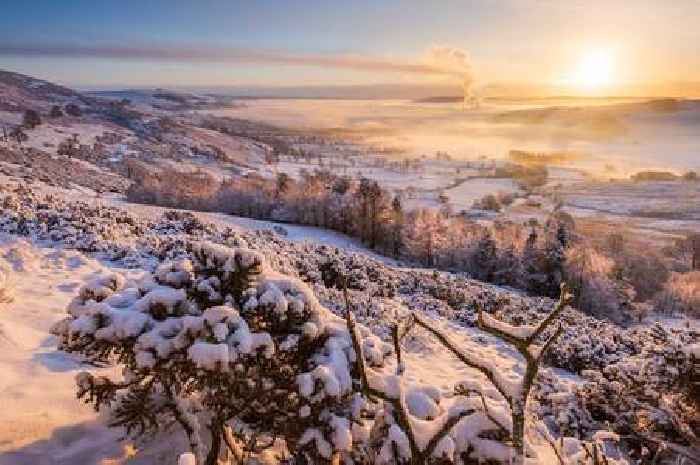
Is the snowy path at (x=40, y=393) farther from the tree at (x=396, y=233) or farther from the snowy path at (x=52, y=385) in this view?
the tree at (x=396, y=233)

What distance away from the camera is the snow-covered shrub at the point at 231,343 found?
557 cm

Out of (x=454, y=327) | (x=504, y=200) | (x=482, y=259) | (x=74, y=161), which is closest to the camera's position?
(x=454, y=327)

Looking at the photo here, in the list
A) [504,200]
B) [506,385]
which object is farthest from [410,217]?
[504,200]

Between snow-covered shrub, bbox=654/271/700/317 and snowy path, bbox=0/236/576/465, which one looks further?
snow-covered shrub, bbox=654/271/700/317

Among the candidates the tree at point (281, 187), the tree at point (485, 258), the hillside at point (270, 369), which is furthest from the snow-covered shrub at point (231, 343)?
the tree at point (281, 187)

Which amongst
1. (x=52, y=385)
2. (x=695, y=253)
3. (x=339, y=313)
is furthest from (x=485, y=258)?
(x=695, y=253)

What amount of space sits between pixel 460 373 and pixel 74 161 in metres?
133

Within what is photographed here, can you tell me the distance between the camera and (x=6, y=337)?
36.7ft

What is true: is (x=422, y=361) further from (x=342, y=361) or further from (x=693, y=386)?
(x=342, y=361)

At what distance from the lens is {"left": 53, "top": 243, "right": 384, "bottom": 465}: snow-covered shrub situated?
557cm

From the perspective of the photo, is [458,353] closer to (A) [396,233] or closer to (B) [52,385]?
(B) [52,385]

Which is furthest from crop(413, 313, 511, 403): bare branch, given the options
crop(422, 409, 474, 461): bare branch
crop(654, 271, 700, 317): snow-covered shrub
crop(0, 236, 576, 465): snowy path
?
crop(654, 271, 700, 317): snow-covered shrub

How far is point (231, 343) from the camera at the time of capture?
18.4 feet

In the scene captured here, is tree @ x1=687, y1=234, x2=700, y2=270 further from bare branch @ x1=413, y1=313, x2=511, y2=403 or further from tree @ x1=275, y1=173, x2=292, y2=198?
bare branch @ x1=413, y1=313, x2=511, y2=403
